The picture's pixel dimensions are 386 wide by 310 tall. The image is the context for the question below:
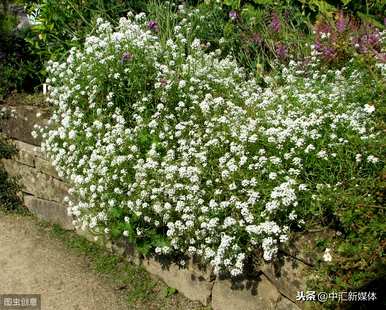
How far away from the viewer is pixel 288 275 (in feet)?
11.1

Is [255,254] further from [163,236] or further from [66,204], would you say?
[66,204]

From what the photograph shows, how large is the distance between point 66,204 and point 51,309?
1244 mm

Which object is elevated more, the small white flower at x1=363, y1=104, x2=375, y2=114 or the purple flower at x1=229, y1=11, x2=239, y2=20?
the purple flower at x1=229, y1=11, x2=239, y2=20

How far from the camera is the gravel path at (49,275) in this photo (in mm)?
4227

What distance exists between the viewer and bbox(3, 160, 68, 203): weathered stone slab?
5.23 m

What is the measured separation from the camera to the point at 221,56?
5562mm

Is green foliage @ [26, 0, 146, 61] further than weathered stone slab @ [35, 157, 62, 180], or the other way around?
green foliage @ [26, 0, 146, 61]

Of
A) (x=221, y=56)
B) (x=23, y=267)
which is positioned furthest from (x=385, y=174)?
(x=23, y=267)

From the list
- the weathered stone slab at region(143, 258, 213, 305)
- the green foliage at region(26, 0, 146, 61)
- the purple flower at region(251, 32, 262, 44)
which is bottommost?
the weathered stone slab at region(143, 258, 213, 305)

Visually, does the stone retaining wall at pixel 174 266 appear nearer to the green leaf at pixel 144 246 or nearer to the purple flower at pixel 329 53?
the green leaf at pixel 144 246

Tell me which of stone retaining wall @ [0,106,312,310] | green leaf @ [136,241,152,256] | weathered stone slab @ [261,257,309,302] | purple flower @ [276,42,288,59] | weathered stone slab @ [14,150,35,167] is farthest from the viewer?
weathered stone slab @ [14,150,35,167]

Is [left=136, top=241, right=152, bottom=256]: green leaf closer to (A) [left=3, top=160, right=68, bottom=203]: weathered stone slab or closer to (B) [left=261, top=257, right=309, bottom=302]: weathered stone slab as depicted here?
(B) [left=261, top=257, right=309, bottom=302]: weathered stone slab

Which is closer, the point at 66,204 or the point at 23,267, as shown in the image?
the point at 23,267

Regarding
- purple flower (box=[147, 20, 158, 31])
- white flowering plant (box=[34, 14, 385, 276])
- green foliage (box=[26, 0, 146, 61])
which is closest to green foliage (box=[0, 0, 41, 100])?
green foliage (box=[26, 0, 146, 61])
